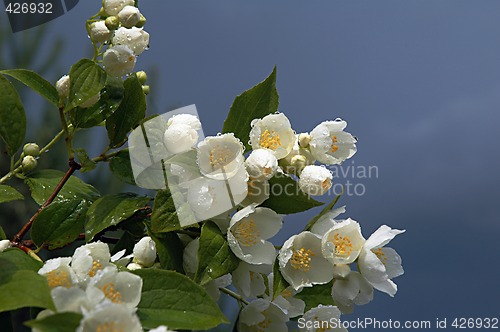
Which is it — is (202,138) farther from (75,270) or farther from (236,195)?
(75,270)

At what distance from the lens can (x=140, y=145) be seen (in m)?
0.92

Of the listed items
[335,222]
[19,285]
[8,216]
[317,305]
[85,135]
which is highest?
[19,285]

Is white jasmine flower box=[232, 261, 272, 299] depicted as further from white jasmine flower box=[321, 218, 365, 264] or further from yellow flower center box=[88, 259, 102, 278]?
yellow flower center box=[88, 259, 102, 278]

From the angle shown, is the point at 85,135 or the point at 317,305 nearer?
the point at 317,305

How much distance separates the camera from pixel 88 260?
69 cm

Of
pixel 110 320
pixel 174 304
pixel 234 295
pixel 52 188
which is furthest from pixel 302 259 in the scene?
pixel 52 188

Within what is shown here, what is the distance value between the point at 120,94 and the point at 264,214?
1.00 feet

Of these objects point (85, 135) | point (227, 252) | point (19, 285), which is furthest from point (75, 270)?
point (85, 135)

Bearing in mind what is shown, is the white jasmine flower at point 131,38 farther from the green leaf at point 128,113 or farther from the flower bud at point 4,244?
the flower bud at point 4,244

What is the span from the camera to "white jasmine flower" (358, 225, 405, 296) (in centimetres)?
84

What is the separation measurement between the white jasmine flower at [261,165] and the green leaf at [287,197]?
4 centimetres

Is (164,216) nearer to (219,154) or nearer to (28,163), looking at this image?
(219,154)

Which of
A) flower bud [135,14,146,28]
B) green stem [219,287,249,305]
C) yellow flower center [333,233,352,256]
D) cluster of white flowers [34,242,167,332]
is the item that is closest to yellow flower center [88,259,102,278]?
cluster of white flowers [34,242,167,332]

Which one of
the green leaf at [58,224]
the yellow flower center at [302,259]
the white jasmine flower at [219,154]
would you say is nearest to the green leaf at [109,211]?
the green leaf at [58,224]
